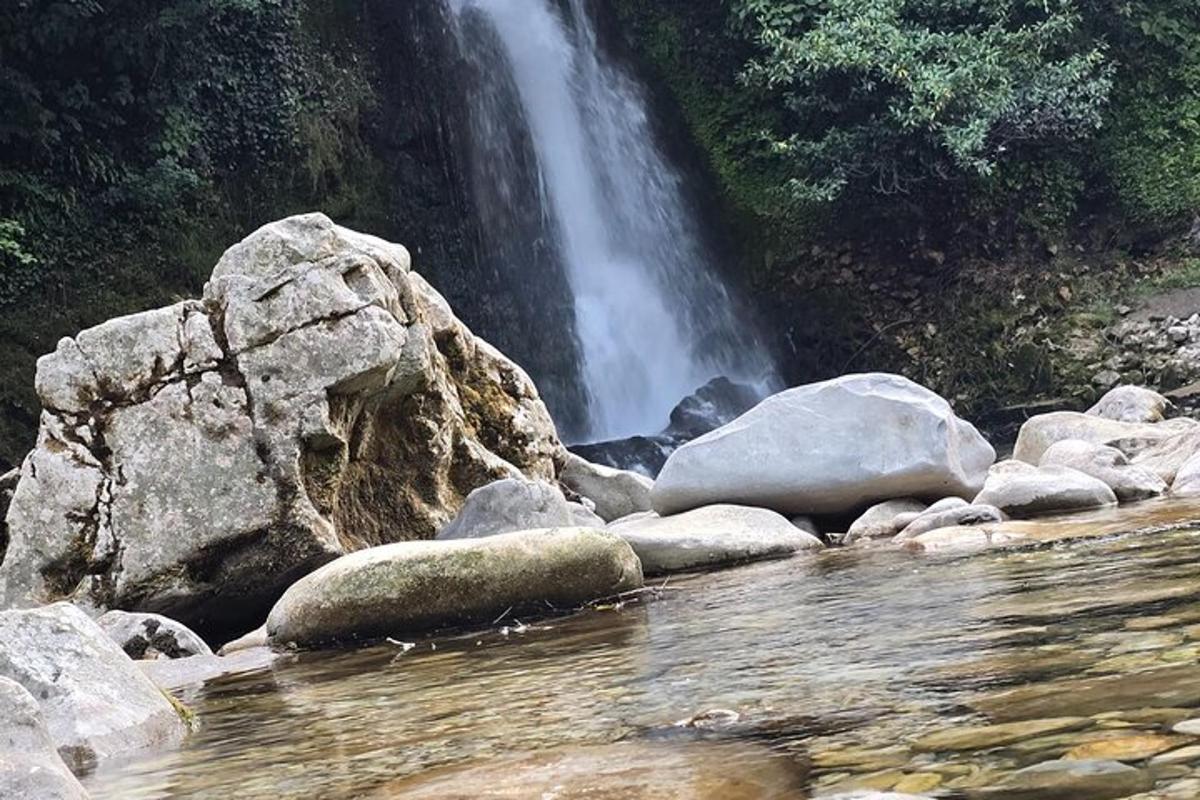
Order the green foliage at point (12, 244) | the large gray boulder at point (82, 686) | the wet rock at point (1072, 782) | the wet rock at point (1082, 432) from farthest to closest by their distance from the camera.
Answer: the green foliage at point (12, 244)
the wet rock at point (1082, 432)
the large gray boulder at point (82, 686)
the wet rock at point (1072, 782)

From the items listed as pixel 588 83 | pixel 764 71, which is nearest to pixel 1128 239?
pixel 764 71

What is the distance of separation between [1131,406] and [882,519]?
16.5 feet

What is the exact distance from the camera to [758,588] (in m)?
4.90

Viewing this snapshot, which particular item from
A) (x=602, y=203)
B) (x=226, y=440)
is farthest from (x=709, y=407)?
(x=226, y=440)

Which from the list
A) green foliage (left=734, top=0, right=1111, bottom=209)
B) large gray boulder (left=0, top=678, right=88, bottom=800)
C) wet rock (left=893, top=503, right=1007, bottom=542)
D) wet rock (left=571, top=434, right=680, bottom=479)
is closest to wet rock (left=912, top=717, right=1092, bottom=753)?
large gray boulder (left=0, top=678, right=88, bottom=800)

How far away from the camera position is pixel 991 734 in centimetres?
184

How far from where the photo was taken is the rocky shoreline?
5.11 meters

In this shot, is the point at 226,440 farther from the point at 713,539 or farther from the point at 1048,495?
the point at 1048,495

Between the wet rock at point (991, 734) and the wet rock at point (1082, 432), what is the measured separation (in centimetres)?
696

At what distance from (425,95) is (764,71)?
14.9 feet

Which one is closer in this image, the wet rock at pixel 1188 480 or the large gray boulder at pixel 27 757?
the large gray boulder at pixel 27 757

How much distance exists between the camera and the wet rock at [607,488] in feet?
28.8

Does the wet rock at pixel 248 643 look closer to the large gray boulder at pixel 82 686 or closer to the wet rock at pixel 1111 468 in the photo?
the large gray boulder at pixel 82 686

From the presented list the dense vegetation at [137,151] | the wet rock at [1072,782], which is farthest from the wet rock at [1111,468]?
the dense vegetation at [137,151]
